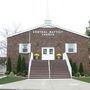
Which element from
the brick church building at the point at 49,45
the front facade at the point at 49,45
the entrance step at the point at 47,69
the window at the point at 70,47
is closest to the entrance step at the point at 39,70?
the entrance step at the point at 47,69

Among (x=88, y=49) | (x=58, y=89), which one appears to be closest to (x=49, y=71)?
(x=88, y=49)

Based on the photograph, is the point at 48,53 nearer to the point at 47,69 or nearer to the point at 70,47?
the point at 70,47

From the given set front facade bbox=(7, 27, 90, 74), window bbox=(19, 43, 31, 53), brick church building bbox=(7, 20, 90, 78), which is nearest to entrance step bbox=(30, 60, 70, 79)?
brick church building bbox=(7, 20, 90, 78)

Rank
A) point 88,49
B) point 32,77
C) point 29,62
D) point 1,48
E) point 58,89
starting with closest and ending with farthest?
point 58,89
point 32,77
point 29,62
point 88,49
point 1,48

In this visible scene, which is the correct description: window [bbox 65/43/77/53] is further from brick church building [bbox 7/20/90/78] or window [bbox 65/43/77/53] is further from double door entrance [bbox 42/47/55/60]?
double door entrance [bbox 42/47/55/60]

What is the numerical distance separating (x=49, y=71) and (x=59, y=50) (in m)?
6.13

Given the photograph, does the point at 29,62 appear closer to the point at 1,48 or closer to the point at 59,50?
the point at 59,50

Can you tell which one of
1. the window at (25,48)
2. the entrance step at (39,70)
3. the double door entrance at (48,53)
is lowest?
the entrance step at (39,70)

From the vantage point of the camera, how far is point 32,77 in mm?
38406

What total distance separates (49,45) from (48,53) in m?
1.05

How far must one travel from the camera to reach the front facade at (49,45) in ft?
152

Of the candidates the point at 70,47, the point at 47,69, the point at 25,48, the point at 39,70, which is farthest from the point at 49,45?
the point at 39,70

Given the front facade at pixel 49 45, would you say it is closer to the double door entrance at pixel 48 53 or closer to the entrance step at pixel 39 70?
the double door entrance at pixel 48 53

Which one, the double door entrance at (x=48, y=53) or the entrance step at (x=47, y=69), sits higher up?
the double door entrance at (x=48, y=53)
